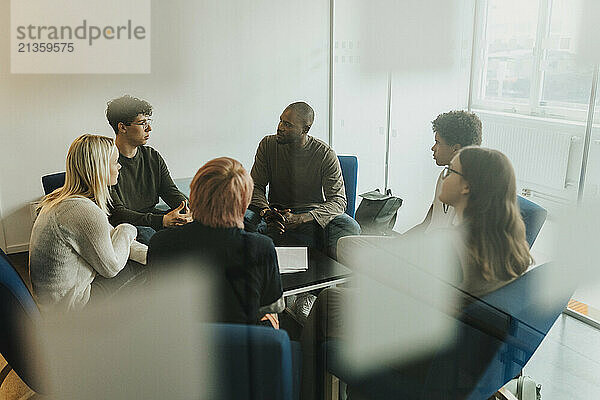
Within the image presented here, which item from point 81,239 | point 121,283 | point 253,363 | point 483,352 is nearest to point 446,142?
point 483,352

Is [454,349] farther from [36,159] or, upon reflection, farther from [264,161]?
[36,159]

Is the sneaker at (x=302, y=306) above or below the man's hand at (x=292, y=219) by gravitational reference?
below

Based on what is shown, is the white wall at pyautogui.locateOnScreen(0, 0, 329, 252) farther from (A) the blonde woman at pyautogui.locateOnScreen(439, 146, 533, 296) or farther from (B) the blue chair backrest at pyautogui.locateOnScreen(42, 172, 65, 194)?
(A) the blonde woman at pyautogui.locateOnScreen(439, 146, 533, 296)

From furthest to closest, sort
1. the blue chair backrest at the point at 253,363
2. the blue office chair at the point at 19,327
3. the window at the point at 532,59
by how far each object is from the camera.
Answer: the blue office chair at the point at 19,327 → the blue chair backrest at the point at 253,363 → the window at the point at 532,59

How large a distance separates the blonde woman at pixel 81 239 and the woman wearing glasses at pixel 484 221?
63 cm

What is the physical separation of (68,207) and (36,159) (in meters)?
0.14

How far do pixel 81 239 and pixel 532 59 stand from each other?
1.01 m

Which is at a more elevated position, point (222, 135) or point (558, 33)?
point (558, 33)

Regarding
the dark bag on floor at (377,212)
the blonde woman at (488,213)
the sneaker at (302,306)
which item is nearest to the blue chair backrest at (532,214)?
the blonde woman at (488,213)

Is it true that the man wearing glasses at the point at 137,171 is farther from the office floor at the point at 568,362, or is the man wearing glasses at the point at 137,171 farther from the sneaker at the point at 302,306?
the office floor at the point at 568,362

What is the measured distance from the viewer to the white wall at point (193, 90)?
→ 40.4 inches

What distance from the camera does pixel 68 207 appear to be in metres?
1.16

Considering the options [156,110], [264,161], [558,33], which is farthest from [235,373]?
[558,33]

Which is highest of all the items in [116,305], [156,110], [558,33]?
[558,33]
